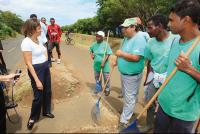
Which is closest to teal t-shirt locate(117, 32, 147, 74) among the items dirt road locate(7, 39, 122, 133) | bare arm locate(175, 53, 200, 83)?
dirt road locate(7, 39, 122, 133)

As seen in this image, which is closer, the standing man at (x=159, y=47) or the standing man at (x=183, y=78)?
the standing man at (x=183, y=78)

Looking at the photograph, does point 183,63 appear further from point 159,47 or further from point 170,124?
point 159,47

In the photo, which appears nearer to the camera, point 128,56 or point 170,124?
point 170,124

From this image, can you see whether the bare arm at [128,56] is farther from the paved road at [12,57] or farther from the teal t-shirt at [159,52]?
the paved road at [12,57]

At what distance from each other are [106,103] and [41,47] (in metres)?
2.26

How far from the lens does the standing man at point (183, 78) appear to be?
254 centimetres

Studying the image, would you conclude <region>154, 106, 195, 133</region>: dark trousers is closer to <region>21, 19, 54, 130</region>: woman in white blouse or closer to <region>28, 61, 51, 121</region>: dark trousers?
<region>21, 19, 54, 130</region>: woman in white blouse

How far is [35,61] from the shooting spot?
4.78 metres

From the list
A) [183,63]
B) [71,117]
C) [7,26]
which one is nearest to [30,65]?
[71,117]

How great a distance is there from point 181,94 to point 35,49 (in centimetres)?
282

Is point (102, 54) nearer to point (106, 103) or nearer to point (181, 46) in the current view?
point (106, 103)

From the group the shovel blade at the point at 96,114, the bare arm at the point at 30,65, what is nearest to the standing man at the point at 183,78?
the bare arm at the point at 30,65

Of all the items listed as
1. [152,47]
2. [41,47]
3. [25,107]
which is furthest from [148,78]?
[25,107]

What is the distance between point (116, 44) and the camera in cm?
2348
